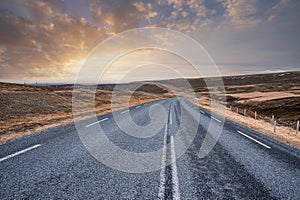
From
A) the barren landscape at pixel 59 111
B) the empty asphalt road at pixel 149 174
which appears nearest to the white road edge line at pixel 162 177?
the empty asphalt road at pixel 149 174

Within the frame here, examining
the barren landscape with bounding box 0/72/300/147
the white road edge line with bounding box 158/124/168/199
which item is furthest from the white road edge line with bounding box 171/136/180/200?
the barren landscape with bounding box 0/72/300/147

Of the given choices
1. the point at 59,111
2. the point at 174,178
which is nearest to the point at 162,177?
the point at 174,178

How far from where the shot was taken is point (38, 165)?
15.8ft

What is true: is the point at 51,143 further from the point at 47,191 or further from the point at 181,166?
the point at 181,166

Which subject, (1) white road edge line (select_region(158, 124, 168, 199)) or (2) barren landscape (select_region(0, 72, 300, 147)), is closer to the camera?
(1) white road edge line (select_region(158, 124, 168, 199))

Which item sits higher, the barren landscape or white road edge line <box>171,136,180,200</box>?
white road edge line <box>171,136,180,200</box>

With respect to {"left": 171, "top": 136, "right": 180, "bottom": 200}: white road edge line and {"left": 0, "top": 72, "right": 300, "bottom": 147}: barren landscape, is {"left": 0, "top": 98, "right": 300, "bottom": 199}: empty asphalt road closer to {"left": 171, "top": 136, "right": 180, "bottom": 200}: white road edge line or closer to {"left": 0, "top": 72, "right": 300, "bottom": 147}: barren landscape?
{"left": 171, "top": 136, "right": 180, "bottom": 200}: white road edge line

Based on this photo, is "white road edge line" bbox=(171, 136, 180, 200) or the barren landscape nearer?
"white road edge line" bbox=(171, 136, 180, 200)

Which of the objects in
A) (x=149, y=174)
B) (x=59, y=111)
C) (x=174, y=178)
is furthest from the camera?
(x=59, y=111)

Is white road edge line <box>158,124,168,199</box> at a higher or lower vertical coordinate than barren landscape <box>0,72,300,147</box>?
higher

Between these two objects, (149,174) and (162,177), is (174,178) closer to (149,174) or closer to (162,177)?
(162,177)

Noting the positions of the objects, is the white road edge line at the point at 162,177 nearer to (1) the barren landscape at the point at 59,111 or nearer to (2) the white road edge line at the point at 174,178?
(2) the white road edge line at the point at 174,178

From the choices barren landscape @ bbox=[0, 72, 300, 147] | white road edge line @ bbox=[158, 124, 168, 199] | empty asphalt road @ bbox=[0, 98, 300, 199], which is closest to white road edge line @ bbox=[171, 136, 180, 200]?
empty asphalt road @ bbox=[0, 98, 300, 199]

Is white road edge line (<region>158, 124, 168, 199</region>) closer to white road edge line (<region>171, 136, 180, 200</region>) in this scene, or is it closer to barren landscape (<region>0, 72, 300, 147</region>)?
white road edge line (<region>171, 136, 180, 200</region>)
